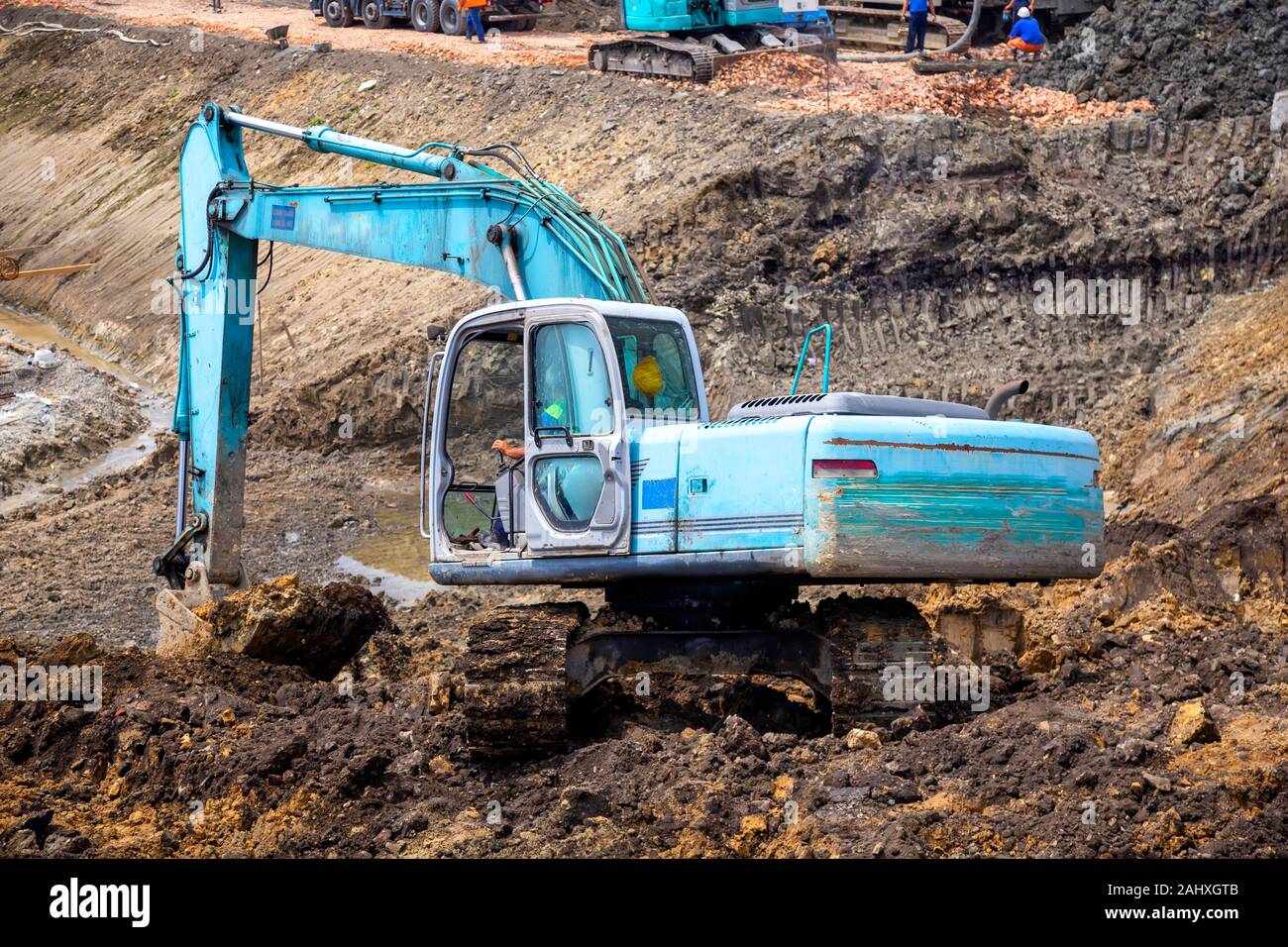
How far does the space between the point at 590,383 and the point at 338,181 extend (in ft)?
59.2

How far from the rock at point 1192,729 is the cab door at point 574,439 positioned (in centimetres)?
278

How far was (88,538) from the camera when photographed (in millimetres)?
16312

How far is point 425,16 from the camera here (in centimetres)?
3039

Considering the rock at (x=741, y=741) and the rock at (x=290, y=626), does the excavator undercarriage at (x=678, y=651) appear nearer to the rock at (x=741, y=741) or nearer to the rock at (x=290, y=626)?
the rock at (x=741, y=741)

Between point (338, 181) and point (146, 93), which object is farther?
point (146, 93)

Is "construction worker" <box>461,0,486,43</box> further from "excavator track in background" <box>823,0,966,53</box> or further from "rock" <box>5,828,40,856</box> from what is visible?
"rock" <box>5,828,40,856</box>

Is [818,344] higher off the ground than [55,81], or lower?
lower

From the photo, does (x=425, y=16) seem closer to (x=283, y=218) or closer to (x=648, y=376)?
(x=283, y=218)

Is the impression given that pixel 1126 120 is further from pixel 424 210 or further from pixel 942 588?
pixel 424 210

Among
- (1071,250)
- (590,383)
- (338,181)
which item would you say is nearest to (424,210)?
(590,383)

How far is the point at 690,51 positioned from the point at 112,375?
929 centimetres

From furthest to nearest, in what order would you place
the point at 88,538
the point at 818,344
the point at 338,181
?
the point at 338,181 → the point at 818,344 → the point at 88,538

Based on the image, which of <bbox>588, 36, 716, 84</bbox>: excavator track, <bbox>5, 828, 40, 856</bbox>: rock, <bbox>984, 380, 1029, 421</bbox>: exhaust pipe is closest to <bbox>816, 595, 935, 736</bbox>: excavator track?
<bbox>984, 380, 1029, 421</bbox>: exhaust pipe

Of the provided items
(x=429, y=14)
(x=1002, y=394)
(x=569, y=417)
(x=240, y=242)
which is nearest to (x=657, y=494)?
(x=569, y=417)
